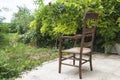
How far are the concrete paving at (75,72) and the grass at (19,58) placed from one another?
0.19 m

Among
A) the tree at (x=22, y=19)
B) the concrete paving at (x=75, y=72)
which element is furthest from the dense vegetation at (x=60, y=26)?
the tree at (x=22, y=19)

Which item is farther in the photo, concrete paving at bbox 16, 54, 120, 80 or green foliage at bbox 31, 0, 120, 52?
green foliage at bbox 31, 0, 120, 52

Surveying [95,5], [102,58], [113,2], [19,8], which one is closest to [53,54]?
[102,58]

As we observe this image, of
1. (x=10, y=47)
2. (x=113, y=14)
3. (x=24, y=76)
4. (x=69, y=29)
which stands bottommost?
(x=24, y=76)

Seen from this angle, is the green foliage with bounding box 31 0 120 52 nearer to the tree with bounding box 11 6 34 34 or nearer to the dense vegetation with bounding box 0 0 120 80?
the dense vegetation with bounding box 0 0 120 80

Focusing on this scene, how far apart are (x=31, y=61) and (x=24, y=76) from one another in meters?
0.87

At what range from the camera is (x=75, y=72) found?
3.94 m

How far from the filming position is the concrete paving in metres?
3.67

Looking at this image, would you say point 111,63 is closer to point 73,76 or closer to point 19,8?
point 73,76

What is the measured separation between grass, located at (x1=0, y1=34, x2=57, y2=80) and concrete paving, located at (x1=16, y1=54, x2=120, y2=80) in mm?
193

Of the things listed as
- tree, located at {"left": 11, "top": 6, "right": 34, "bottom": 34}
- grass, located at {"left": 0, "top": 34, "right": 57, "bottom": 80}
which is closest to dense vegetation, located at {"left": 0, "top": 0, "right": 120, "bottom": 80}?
grass, located at {"left": 0, "top": 34, "right": 57, "bottom": 80}

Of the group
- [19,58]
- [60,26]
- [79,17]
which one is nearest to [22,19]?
[60,26]

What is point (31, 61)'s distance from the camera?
15.1 ft

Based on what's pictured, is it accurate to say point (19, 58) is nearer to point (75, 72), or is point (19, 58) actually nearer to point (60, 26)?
point (60, 26)
